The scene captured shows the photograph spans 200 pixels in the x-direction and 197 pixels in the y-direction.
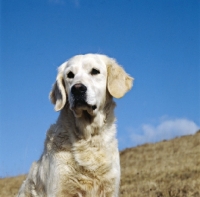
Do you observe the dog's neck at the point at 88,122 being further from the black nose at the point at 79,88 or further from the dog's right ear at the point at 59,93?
the black nose at the point at 79,88

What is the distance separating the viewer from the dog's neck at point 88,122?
5297mm

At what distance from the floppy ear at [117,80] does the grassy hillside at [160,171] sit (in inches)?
213

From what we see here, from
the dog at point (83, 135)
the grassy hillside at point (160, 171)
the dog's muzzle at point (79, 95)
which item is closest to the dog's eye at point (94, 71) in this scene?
the dog at point (83, 135)

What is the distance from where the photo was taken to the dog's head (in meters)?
4.96

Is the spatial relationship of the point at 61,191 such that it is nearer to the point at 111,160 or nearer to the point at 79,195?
the point at 79,195

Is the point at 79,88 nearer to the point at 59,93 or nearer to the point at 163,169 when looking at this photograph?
the point at 59,93

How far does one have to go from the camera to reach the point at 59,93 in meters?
5.35

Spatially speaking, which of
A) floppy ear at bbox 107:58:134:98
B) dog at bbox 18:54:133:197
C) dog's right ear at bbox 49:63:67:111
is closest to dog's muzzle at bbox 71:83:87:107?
dog at bbox 18:54:133:197

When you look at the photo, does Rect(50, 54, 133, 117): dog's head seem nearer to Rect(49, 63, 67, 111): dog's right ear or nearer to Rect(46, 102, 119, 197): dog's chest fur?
Rect(49, 63, 67, 111): dog's right ear

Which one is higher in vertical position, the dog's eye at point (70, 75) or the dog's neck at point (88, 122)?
the dog's eye at point (70, 75)

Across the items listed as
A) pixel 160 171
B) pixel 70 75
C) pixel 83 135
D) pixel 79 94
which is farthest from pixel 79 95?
pixel 160 171

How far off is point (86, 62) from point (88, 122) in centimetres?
76

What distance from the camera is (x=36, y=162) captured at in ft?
18.7

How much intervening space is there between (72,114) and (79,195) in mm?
1007
